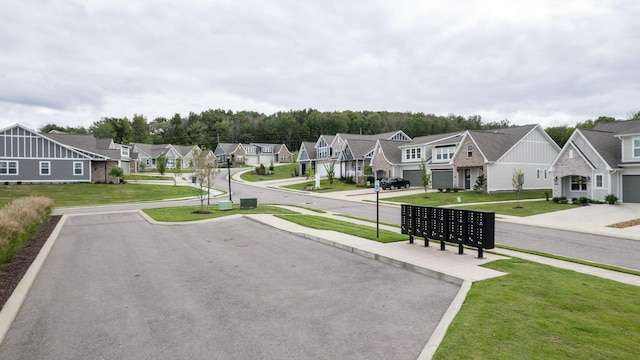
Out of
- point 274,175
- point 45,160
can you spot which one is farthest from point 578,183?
point 45,160

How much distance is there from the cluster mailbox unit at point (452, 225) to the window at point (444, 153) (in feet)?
114

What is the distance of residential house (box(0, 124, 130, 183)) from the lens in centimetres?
4344

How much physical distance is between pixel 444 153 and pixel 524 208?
1907 cm

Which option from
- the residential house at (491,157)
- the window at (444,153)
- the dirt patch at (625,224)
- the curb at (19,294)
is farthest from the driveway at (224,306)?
the window at (444,153)

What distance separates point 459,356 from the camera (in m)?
5.28

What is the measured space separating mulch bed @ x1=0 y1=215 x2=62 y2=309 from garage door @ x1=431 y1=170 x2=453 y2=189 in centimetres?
3933

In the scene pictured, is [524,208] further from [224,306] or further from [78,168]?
[78,168]

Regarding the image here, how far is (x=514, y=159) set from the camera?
41.5 meters

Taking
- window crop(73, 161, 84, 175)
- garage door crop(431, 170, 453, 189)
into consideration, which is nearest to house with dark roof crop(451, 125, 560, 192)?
garage door crop(431, 170, 453, 189)

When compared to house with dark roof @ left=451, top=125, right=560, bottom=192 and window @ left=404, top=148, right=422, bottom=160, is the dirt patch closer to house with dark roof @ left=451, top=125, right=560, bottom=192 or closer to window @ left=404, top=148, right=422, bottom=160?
house with dark roof @ left=451, top=125, right=560, bottom=192

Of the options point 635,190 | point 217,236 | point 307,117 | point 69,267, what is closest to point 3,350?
point 69,267

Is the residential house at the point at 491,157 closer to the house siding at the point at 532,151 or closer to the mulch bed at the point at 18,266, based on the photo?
the house siding at the point at 532,151

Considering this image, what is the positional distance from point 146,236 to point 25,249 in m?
4.19

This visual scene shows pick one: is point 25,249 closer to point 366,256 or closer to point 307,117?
point 366,256
